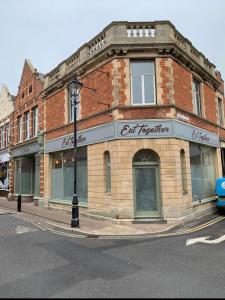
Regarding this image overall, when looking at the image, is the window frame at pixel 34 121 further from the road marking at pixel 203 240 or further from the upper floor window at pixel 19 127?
the road marking at pixel 203 240

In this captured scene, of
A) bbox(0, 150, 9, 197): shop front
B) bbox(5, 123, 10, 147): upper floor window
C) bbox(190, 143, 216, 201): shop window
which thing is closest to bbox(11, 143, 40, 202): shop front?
bbox(0, 150, 9, 197): shop front

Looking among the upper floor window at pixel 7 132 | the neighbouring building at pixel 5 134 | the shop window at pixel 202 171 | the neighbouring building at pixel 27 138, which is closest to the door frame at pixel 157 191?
the shop window at pixel 202 171

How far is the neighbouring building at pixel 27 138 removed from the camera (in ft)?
63.0

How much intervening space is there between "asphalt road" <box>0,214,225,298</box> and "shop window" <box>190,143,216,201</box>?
189 inches

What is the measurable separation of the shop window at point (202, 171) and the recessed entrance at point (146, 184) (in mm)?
2693

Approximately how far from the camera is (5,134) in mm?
26141

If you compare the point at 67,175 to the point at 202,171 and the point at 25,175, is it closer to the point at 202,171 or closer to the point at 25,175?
the point at 25,175

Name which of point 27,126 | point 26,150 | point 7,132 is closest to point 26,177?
point 26,150

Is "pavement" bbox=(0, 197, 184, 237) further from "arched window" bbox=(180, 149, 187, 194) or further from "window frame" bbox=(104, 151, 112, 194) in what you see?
"arched window" bbox=(180, 149, 187, 194)

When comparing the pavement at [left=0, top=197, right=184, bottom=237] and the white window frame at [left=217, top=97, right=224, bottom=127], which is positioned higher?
the white window frame at [left=217, top=97, right=224, bottom=127]

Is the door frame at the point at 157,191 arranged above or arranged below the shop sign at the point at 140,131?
below

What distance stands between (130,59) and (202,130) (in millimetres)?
6140

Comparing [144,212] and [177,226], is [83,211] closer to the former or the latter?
[144,212]

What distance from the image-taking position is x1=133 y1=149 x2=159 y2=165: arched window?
1226 centimetres
